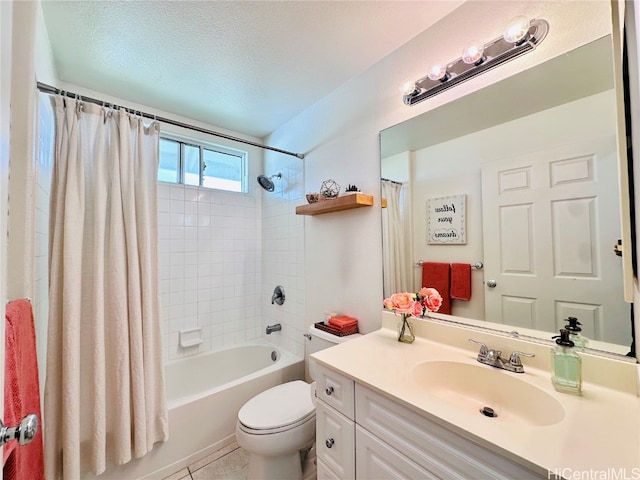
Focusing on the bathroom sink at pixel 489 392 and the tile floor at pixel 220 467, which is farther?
the tile floor at pixel 220 467

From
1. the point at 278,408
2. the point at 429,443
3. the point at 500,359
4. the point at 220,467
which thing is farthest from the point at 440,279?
the point at 220,467

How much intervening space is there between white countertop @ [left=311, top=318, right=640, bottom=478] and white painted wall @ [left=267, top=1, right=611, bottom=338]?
661mm

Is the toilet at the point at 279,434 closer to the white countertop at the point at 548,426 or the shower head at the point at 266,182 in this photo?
the white countertop at the point at 548,426

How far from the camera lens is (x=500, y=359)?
1030 millimetres

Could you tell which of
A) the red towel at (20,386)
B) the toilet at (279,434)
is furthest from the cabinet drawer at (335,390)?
the red towel at (20,386)

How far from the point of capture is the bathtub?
1516 mm

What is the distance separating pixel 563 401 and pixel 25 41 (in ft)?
6.92

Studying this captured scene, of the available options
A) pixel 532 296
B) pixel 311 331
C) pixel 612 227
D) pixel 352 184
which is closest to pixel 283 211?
pixel 352 184

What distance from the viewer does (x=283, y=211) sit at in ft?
7.95

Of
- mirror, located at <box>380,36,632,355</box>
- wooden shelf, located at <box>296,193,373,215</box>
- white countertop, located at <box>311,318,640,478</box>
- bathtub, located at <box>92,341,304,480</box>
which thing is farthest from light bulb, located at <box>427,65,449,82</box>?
bathtub, located at <box>92,341,304,480</box>

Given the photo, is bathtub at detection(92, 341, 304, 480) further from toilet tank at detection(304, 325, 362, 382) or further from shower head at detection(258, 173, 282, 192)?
shower head at detection(258, 173, 282, 192)

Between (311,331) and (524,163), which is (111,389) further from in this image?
(524,163)

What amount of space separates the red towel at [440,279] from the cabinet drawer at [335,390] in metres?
0.62

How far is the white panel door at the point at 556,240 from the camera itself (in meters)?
0.91
